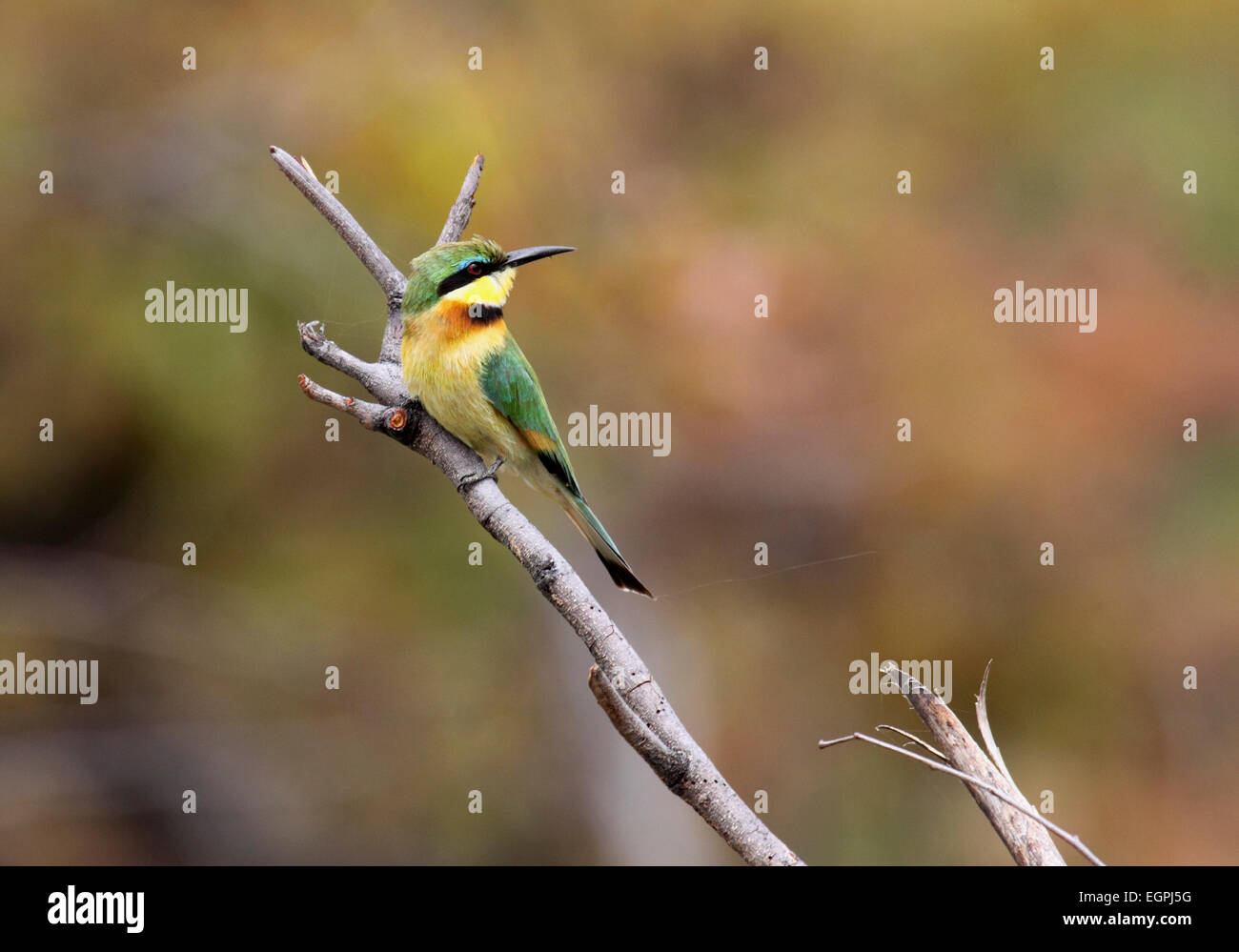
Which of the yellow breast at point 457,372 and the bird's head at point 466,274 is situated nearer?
the yellow breast at point 457,372

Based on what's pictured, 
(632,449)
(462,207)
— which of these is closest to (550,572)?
(462,207)

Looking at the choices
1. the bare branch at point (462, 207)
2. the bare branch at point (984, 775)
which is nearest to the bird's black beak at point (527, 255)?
the bare branch at point (462, 207)

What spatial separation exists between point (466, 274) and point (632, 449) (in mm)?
4244

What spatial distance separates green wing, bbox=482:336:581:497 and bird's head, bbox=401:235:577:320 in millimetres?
162

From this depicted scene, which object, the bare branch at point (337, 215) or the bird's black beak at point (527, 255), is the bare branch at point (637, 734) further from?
the bird's black beak at point (527, 255)

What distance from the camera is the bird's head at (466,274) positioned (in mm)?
3393

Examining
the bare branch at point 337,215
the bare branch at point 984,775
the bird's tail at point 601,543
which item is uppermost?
the bare branch at point 337,215

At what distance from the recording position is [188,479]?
7.24m

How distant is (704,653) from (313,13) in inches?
195

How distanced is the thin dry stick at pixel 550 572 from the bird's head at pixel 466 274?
44 cm

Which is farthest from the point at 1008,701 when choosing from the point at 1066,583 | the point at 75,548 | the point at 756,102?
the point at 75,548

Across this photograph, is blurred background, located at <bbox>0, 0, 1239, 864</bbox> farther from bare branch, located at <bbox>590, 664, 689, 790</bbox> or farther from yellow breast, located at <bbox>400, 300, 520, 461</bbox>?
bare branch, located at <bbox>590, 664, 689, 790</bbox>

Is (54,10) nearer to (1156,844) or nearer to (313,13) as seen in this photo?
(313,13)

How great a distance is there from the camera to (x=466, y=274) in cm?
346
